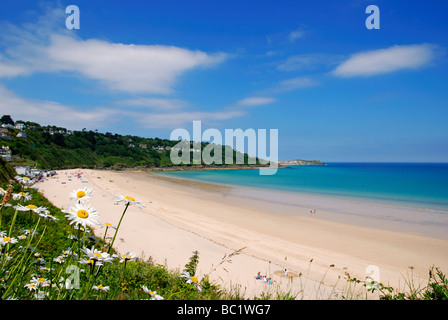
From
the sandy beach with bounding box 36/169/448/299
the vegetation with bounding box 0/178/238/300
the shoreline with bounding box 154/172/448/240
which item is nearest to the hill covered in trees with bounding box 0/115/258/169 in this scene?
the sandy beach with bounding box 36/169/448/299

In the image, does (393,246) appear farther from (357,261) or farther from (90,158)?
(90,158)

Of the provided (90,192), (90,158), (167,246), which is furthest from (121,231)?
(90,158)

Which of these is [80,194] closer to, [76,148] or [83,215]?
[83,215]

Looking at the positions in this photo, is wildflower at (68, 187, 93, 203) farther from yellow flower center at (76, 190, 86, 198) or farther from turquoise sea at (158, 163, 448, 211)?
turquoise sea at (158, 163, 448, 211)

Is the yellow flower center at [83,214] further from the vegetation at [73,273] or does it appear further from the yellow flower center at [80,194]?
the yellow flower center at [80,194]

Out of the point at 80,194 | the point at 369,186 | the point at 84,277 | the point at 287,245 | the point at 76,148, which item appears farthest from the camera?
the point at 76,148

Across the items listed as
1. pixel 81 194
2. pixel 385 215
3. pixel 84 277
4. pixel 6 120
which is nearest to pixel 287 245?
pixel 84 277

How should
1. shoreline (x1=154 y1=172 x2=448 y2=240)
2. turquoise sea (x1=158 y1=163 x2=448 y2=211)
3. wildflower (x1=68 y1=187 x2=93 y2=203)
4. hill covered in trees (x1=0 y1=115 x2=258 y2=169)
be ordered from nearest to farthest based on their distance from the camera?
wildflower (x1=68 y1=187 x2=93 y2=203) < shoreline (x1=154 y1=172 x2=448 y2=240) < turquoise sea (x1=158 y1=163 x2=448 y2=211) < hill covered in trees (x1=0 y1=115 x2=258 y2=169)

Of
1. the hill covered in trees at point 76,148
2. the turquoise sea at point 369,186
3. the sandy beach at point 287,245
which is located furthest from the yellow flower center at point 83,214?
the hill covered in trees at point 76,148
